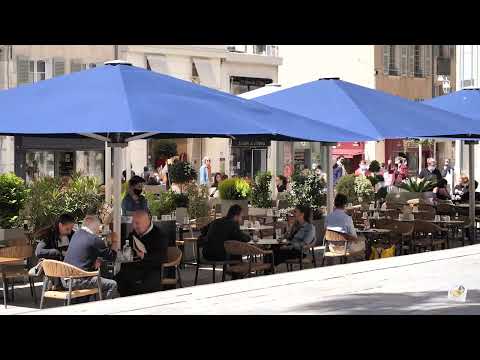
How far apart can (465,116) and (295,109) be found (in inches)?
179

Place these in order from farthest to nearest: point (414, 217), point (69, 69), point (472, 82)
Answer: point (472, 82)
point (69, 69)
point (414, 217)

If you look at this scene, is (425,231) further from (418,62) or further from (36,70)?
(418,62)

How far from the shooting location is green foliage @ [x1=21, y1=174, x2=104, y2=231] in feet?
44.1

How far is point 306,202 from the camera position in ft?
59.9

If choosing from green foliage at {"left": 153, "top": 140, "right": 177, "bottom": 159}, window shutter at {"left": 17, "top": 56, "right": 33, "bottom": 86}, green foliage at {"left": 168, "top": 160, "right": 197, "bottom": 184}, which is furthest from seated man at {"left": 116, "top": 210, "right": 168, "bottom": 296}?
green foliage at {"left": 153, "top": 140, "right": 177, "bottom": 159}

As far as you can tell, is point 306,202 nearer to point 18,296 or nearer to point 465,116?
point 465,116

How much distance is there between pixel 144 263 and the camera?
404 inches

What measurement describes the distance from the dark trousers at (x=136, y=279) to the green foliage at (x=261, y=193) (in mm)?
9441

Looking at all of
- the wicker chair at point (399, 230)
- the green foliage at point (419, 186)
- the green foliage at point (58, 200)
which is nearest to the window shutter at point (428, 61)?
the green foliage at point (419, 186)

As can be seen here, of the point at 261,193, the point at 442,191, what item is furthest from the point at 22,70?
the point at 442,191

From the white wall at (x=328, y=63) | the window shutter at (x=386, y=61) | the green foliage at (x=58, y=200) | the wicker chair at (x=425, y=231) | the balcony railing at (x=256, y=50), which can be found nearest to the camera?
the green foliage at (x=58, y=200)

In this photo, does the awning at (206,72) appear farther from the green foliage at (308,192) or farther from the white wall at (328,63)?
the green foliage at (308,192)

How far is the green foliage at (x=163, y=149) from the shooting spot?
3684cm
